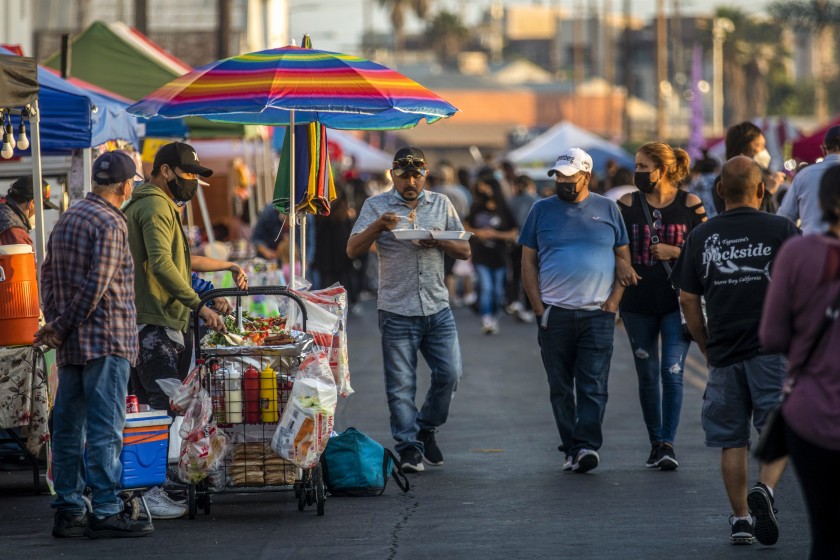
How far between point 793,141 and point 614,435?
13653 millimetres

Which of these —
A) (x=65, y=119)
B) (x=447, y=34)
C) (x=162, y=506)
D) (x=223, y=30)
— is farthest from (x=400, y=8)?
(x=162, y=506)

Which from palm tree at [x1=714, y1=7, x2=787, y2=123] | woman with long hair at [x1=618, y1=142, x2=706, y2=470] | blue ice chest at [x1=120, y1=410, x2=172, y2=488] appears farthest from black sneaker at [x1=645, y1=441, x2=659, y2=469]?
palm tree at [x1=714, y1=7, x2=787, y2=123]

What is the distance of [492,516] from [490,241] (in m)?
12.4

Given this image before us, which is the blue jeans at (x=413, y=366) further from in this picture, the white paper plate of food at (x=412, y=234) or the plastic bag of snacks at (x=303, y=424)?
the plastic bag of snacks at (x=303, y=424)

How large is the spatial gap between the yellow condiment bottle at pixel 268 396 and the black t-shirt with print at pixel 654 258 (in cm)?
290

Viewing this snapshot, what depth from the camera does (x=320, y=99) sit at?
9.08 metres

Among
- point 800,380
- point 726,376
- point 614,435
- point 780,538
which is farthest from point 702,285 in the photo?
point 614,435

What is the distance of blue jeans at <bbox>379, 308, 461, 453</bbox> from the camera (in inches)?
403

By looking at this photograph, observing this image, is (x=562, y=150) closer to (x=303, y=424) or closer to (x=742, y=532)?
(x=303, y=424)

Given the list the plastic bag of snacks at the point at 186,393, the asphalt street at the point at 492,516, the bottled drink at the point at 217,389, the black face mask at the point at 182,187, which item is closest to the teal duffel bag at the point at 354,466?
the asphalt street at the point at 492,516

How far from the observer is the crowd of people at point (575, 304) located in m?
5.64

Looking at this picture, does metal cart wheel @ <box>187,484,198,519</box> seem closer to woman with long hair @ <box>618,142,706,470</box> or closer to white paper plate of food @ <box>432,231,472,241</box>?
white paper plate of food @ <box>432,231,472,241</box>

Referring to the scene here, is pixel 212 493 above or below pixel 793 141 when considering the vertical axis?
below

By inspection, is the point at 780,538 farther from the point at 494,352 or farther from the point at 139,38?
the point at 139,38
